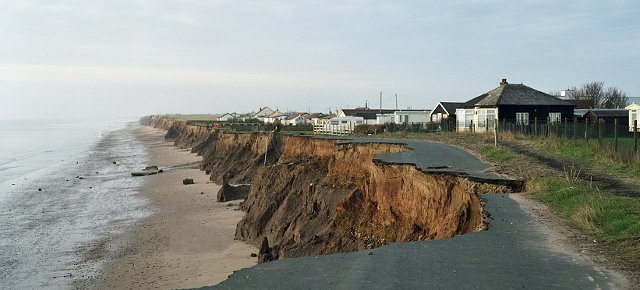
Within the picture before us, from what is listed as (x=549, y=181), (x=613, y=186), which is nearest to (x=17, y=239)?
(x=549, y=181)

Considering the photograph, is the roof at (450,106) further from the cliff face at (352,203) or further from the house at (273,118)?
the house at (273,118)

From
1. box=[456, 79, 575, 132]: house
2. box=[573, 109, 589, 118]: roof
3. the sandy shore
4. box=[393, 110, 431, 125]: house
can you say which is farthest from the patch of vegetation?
box=[393, 110, 431, 125]: house

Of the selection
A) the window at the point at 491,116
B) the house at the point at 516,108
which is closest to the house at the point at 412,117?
the house at the point at 516,108

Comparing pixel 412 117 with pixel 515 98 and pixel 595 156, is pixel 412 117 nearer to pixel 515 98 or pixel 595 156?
pixel 515 98

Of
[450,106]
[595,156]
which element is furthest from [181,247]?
[450,106]

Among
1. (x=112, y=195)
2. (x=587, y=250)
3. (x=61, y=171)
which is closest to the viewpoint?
(x=587, y=250)

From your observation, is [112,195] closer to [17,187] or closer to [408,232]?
[17,187]
